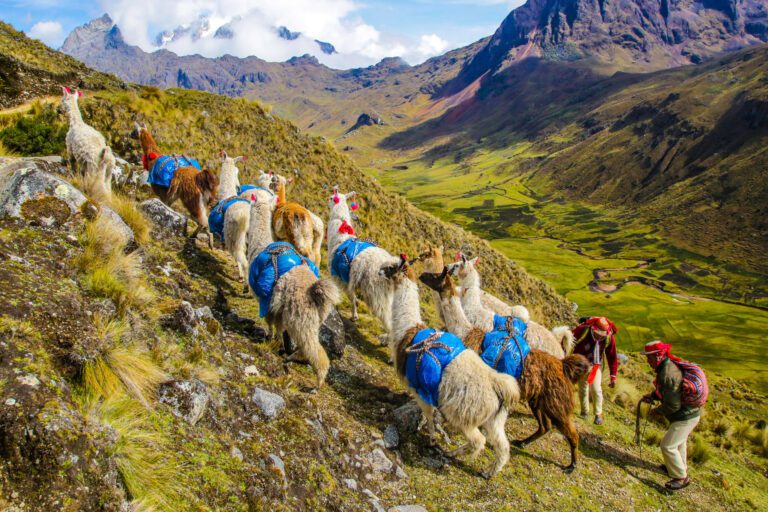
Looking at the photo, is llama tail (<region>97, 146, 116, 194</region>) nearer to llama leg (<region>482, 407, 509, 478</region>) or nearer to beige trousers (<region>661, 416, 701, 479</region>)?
llama leg (<region>482, 407, 509, 478</region>)

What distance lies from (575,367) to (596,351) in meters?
2.56

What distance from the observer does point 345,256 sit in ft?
29.2

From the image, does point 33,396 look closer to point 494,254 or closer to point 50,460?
point 50,460

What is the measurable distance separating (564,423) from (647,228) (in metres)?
123

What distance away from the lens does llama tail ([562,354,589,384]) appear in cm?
583

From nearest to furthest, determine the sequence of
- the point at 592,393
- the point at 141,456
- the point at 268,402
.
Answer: the point at 141,456, the point at 268,402, the point at 592,393

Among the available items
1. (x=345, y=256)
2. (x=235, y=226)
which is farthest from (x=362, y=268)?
(x=235, y=226)

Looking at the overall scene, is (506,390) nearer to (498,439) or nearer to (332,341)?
(498,439)

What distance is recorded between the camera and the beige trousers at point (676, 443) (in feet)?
21.9

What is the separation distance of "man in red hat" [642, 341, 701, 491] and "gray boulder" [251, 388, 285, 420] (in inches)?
232

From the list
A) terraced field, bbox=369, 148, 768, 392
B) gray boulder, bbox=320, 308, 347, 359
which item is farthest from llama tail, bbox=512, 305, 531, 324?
terraced field, bbox=369, 148, 768, 392

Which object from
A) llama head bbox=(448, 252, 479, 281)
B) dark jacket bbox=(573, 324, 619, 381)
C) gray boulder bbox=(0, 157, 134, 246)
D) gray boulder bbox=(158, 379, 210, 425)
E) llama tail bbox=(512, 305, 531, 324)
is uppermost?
gray boulder bbox=(0, 157, 134, 246)

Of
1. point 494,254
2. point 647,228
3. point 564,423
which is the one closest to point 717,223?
point 647,228

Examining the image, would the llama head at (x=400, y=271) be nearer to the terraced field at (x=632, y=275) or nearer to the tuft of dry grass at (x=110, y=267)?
the tuft of dry grass at (x=110, y=267)
